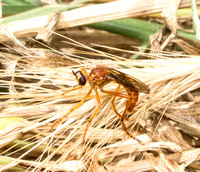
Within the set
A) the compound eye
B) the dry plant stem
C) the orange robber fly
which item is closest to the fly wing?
the orange robber fly

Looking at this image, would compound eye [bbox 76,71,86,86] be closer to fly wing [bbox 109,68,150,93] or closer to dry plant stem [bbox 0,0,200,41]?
fly wing [bbox 109,68,150,93]

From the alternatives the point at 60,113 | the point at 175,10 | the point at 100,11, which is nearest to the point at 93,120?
the point at 60,113

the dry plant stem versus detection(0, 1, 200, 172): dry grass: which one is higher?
the dry plant stem

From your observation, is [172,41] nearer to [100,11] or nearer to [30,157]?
[100,11]

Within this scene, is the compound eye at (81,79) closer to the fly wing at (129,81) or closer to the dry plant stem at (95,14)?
the fly wing at (129,81)

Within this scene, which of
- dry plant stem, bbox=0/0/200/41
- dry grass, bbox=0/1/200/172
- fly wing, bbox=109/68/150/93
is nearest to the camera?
fly wing, bbox=109/68/150/93

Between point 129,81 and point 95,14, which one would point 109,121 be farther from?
point 95,14

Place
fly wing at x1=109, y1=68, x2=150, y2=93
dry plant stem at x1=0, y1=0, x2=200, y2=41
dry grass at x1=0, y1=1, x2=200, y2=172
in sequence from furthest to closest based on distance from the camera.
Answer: dry plant stem at x1=0, y1=0, x2=200, y2=41 → dry grass at x1=0, y1=1, x2=200, y2=172 → fly wing at x1=109, y1=68, x2=150, y2=93
